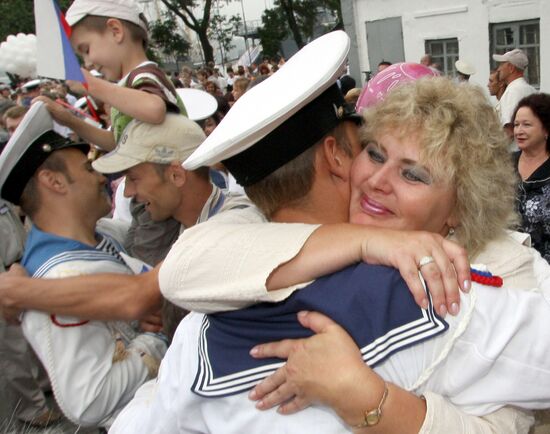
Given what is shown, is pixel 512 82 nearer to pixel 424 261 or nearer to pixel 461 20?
pixel 461 20

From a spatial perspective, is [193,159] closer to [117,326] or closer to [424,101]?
[424,101]

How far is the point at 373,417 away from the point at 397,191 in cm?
63

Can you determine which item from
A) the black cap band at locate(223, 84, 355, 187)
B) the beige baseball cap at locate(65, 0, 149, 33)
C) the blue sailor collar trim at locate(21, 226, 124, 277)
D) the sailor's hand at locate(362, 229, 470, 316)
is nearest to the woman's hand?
the sailor's hand at locate(362, 229, 470, 316)

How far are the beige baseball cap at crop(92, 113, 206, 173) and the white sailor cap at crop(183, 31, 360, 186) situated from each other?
1.10m

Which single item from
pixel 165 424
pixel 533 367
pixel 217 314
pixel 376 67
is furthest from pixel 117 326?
pixel 376 67

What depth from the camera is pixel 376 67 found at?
1302 centimetres

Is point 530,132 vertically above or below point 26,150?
below

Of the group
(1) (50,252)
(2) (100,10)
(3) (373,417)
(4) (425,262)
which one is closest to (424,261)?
(4) (425,262)

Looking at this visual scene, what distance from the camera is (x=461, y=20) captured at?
11.4 metres

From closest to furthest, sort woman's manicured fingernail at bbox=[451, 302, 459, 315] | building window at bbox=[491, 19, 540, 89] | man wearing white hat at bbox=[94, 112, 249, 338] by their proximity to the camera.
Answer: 1. woman's manicured fingernail at bbox=[451, 302, 459, 315]
2. man wearing white hat at bbox=[94, 112, 249, 338]
3. building window at bbox=[491, 19, 540, 89]

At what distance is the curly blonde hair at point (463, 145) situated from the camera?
141cm

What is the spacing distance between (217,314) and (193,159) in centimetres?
38

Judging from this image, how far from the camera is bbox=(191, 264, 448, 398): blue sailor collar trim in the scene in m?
1.03

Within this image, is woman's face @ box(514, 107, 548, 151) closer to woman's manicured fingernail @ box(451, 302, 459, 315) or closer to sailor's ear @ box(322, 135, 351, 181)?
sailor's ear @ box(322, 135, 351, 181)
